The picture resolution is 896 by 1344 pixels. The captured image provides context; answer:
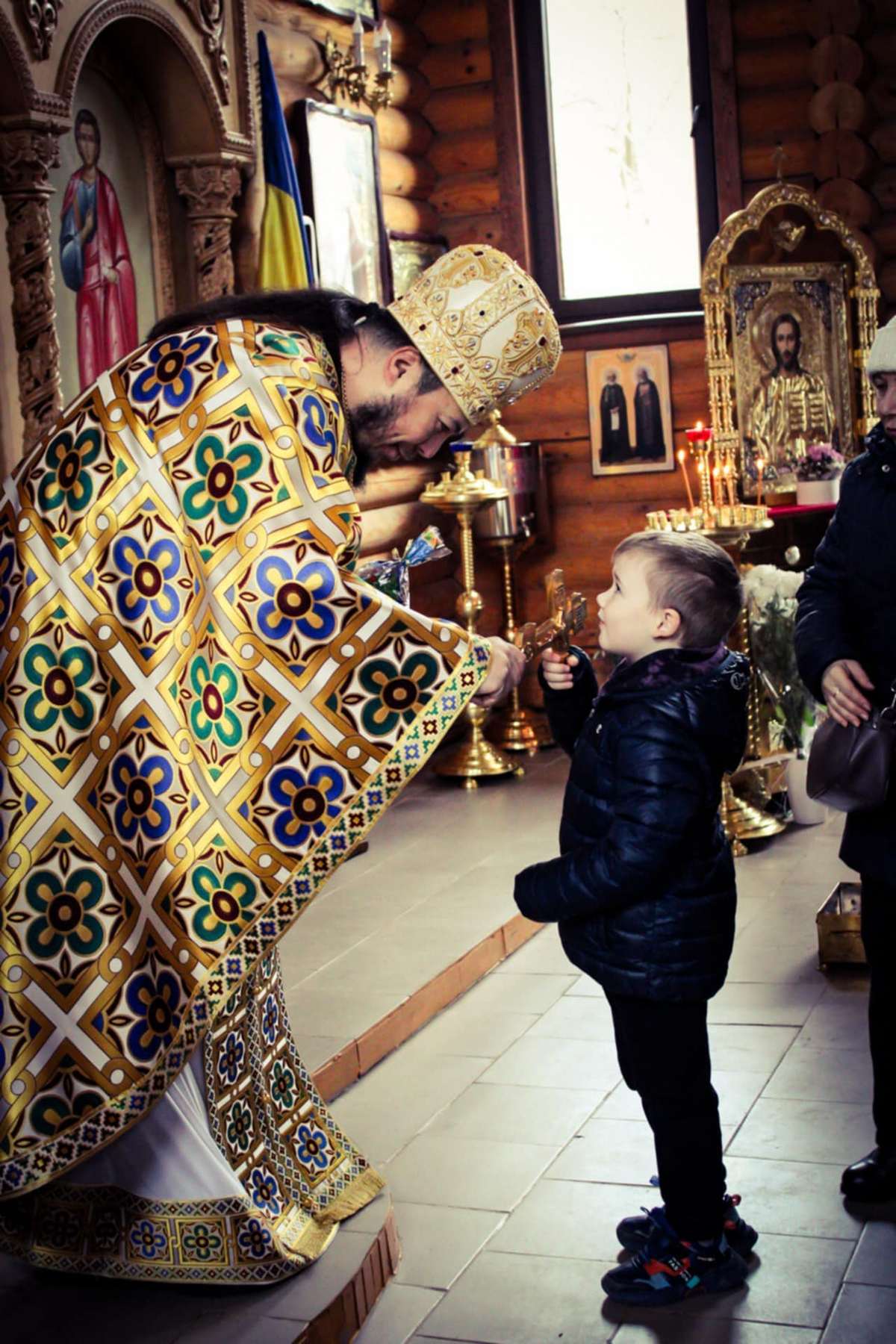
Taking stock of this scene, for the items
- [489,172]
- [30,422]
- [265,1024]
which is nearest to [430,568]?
[489,172]

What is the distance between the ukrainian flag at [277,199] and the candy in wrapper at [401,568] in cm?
314

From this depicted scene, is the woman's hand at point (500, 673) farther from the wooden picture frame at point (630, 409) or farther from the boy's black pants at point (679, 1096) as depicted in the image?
the wooden picture frame at point (630, 409)

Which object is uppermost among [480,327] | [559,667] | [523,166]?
[523,166]

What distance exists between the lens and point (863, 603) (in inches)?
123

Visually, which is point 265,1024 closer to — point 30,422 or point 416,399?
point 416,399

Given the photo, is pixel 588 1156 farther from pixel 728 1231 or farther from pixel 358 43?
pixel 358 43

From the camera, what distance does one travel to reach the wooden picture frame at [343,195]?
655 centimetres

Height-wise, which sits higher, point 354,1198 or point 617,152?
point 617,152

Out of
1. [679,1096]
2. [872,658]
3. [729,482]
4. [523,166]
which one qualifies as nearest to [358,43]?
[523,166]

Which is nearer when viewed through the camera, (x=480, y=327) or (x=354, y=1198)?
(x=480, y=327)

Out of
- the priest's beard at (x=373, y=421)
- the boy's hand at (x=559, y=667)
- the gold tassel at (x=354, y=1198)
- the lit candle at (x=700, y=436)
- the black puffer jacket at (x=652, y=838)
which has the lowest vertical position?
the gold tassel at (x=354, y=1198)

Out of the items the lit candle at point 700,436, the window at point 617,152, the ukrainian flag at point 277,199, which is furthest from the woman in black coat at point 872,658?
the window at point 617,152

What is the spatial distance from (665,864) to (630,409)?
5572 millimetres

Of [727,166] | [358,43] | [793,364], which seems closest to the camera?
[358,43]
